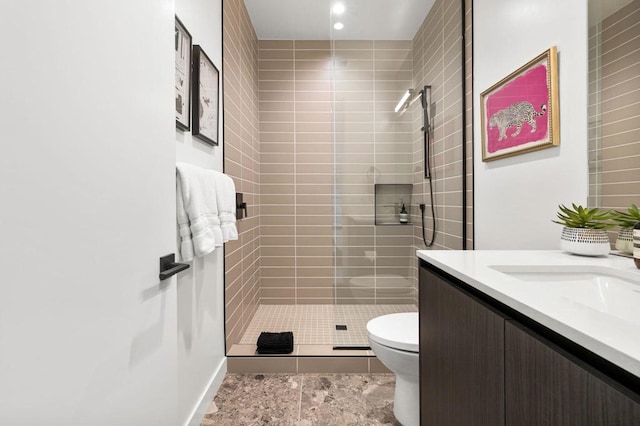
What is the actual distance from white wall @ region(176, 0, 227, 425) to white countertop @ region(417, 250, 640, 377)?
3.48 feet

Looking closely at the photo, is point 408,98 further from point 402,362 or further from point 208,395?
point 208,395

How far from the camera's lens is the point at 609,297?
2.76ft

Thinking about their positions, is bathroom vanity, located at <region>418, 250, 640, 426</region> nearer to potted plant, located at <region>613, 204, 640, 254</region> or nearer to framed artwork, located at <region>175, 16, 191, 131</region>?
potted plant, located at <region>613, 204, 640, 254</region>

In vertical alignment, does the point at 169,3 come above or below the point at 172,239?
above

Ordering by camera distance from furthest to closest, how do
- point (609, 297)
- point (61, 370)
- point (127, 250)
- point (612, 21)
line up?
point (612, 21)
point (609, 297)
point (127, 250)
point (61, 370)

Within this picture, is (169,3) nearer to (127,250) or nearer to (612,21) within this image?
(127,250)

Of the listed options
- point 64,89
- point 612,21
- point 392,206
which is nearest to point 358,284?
point 392,206

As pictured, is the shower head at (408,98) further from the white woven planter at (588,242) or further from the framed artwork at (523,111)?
the white woven planter at (588,242)

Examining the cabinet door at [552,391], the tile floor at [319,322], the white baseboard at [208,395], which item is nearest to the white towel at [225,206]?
the white baseboard at [208,395]

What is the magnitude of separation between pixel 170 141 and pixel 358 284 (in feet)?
5.36

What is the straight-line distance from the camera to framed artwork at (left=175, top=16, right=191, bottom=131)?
4.35 ft

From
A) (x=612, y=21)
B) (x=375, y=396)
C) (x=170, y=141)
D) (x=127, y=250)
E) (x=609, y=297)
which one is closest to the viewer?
(x=127, y=250)

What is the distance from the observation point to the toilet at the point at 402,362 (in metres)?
1.41

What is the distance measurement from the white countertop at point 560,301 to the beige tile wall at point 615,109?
0.24m
